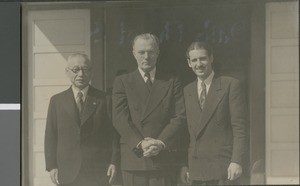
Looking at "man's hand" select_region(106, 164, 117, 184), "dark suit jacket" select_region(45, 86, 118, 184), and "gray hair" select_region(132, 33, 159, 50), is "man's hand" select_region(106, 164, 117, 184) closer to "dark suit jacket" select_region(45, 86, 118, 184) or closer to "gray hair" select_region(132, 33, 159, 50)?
"dark suit jacket" select_region(45, 86, 118, 184)

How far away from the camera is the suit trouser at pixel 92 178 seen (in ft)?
10.9

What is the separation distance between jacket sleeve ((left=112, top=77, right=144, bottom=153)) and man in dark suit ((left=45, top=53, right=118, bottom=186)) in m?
0.06

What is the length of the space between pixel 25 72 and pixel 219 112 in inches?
53.9

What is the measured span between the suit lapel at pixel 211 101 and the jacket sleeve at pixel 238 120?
3.5 inches

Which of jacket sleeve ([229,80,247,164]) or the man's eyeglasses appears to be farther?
the man's eyeglasses

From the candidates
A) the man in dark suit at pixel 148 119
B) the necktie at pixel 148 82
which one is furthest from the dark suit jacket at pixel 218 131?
the necktie at pixel 148 82

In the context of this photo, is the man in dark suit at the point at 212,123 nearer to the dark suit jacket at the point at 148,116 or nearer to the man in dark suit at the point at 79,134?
the dark suit jacket at the point at 148,116

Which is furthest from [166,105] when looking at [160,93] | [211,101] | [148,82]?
[211,101]

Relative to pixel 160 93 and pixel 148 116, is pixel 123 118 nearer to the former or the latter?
pixel 148 116

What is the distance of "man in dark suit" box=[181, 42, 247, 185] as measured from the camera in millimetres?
3238

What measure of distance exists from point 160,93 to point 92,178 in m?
0.75

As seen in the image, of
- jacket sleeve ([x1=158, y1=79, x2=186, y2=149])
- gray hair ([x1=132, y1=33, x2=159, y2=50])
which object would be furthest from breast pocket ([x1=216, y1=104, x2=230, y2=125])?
gray hair ([x1=132, y1=33, x2=159, y2=50])

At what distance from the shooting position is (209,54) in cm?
325

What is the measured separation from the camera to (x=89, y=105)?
3348 mm
